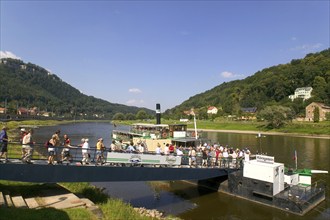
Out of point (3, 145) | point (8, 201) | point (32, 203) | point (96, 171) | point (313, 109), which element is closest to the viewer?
point (8, 201)

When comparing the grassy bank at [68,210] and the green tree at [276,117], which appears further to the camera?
the green tree at [276,117]

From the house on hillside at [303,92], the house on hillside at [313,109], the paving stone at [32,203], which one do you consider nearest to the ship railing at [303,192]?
the paving stone at [32,203]

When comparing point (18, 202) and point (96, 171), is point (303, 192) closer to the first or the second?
point (96, 171)

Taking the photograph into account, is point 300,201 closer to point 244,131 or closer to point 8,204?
point 8,204

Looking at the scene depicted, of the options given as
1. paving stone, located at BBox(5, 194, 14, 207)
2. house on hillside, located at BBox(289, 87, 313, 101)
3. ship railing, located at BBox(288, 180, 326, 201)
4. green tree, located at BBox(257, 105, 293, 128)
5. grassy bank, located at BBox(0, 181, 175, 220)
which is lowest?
ship railing, located at BBox(288, 180, 326, 201)

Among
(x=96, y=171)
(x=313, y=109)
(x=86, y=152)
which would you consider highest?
(x=313, y=109)

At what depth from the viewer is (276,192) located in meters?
19.5

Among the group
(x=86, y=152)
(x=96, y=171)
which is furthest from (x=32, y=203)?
(x=86, y=152)

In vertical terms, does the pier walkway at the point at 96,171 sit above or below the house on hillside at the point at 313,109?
below

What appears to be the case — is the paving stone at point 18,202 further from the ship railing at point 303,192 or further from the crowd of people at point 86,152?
the ship railing at point 303,192

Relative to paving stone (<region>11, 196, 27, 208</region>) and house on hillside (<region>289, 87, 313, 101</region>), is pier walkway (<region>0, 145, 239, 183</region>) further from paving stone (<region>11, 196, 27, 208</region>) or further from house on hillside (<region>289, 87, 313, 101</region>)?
house on hillside (<region>289, 87, 313, 101</region>)

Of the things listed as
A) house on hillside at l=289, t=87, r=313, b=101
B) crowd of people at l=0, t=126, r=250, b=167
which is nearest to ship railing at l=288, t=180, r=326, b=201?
crowd of people at l=0, t=126, r=250, b=167

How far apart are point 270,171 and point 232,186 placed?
12.2 feet

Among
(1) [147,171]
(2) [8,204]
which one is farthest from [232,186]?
(2) [8,204]
